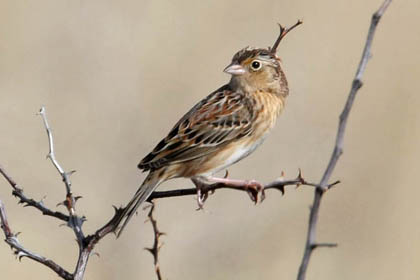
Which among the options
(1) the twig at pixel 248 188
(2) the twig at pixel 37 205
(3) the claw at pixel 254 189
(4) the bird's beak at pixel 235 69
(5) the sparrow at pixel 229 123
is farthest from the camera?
(4) the bird's beak at pixel 235 69

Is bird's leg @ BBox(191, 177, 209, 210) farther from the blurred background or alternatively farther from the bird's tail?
the blurred background

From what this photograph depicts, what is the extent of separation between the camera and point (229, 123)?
15.0 feet

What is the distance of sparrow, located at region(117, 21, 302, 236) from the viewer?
14.3 ft

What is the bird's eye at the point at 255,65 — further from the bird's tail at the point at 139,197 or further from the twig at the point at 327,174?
the twig at the point at 327,174

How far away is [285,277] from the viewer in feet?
23.1

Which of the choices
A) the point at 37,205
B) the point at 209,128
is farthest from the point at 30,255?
the point at 209,128

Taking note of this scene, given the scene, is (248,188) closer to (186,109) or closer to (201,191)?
(201,191)

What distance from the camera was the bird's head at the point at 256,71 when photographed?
4578mm

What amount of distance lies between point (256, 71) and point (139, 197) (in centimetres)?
129

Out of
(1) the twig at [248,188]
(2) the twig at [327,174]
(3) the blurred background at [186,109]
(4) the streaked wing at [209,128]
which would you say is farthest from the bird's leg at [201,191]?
(3) the blurred background at [186,109]

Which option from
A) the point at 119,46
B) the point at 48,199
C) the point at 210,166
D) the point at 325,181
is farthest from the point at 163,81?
the point at 325,181

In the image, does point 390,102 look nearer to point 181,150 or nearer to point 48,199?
point 48,199

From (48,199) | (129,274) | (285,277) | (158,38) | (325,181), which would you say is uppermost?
(158,38)

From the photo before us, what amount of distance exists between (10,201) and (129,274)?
4.31 ft
